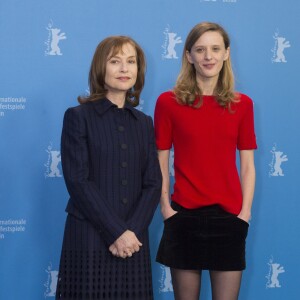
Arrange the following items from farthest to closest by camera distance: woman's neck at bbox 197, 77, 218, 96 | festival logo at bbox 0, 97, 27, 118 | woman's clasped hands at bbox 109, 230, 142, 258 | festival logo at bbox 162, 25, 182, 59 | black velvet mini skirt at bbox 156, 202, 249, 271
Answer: festival logo at bbox 162, 25, 182, 59, festival logo at bbox 0, 97, 27, 118, woman's neck at bbox 197, 77, 218, 96, black velvet mini skirt at bbox 156, 202, 249, 271, woman's clasped hands at bbox 109, 230, 142, 258

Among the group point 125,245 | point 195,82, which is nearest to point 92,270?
point 125,245

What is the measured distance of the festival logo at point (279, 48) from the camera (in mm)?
2973

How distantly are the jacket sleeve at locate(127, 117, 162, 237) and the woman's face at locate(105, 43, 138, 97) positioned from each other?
0.16 meters

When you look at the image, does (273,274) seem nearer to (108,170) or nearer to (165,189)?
(165,189)

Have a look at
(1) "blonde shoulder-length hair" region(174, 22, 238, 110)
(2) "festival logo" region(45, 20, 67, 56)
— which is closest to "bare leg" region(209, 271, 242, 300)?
(1) "blonde shoulder-length hair" region(174, 22, 238, 110)

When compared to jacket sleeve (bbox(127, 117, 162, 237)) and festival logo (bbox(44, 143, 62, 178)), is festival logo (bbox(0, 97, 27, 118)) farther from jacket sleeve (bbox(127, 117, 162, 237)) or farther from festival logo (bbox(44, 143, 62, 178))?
jacket sleeve (bbox(127, 117, 162, 237))

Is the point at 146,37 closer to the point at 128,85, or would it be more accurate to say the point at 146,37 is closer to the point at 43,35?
the point at 43,35

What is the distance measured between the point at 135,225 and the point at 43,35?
132cm

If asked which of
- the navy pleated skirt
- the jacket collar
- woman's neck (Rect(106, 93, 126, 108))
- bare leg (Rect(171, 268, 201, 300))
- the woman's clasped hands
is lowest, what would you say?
bare leg (Rect(171, 268, 201, 300))

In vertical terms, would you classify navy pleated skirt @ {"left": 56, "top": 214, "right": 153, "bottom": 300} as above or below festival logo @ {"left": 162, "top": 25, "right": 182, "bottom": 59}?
below

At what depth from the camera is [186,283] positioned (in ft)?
6.91

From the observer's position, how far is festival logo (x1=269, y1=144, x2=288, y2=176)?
2992 mm

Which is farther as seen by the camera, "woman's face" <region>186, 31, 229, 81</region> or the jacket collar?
"woman's face" <region>186, 31, 229, 81</region>

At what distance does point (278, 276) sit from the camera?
3027 millimetres
